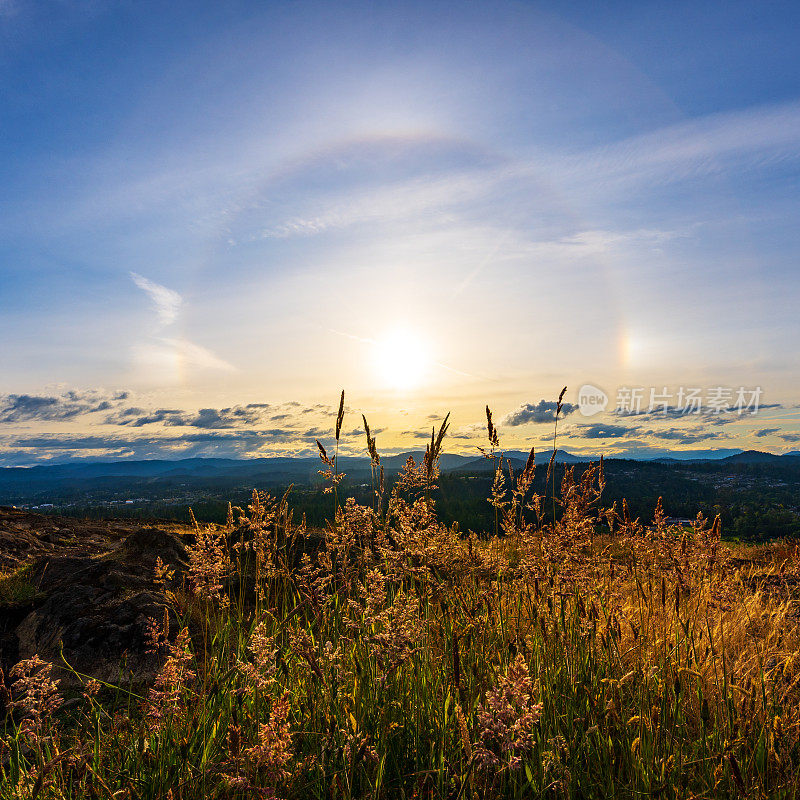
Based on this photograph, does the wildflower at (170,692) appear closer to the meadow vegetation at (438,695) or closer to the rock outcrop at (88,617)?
the meadow vegetation at (438,695)

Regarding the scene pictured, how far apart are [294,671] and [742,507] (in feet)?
214

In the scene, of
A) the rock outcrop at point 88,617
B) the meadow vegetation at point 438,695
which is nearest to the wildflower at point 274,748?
the meadow vegetation at point 438,695

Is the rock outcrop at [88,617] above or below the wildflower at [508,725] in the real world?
below

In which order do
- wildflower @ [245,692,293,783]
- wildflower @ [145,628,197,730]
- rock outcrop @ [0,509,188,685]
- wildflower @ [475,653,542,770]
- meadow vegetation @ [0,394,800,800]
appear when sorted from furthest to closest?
rock outcrop @ [0,509,188,685]
wildflower @ [145,628,197,730]
meadow vegetation @ [0,394,800,800]
wildflower @ [245,692,293,783]
wildflower @ [475,653,542,770]

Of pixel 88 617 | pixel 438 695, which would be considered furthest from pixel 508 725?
pixel 88 617

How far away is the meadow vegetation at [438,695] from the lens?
2096 millimetres

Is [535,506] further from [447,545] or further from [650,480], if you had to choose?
[650,480]

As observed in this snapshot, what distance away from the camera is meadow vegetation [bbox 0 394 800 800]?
6.88ft

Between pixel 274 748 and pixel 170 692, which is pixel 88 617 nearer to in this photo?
pixel 170 692

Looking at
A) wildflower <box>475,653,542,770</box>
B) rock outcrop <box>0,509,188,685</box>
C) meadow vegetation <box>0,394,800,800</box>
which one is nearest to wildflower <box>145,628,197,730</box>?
meadow vegetation <box>0,394,800,800</box>

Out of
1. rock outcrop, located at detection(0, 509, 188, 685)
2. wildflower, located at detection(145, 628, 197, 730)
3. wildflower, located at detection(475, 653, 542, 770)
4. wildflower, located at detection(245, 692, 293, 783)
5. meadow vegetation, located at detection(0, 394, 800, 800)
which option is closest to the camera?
wildflower, located at detection(475, 653, 542, 770)

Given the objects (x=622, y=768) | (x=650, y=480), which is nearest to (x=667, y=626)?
(x=622, y=768)

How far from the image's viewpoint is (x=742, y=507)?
55688mm

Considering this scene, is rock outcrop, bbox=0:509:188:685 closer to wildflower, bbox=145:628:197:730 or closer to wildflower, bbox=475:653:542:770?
wildflower, bbox=145:628:197:730
